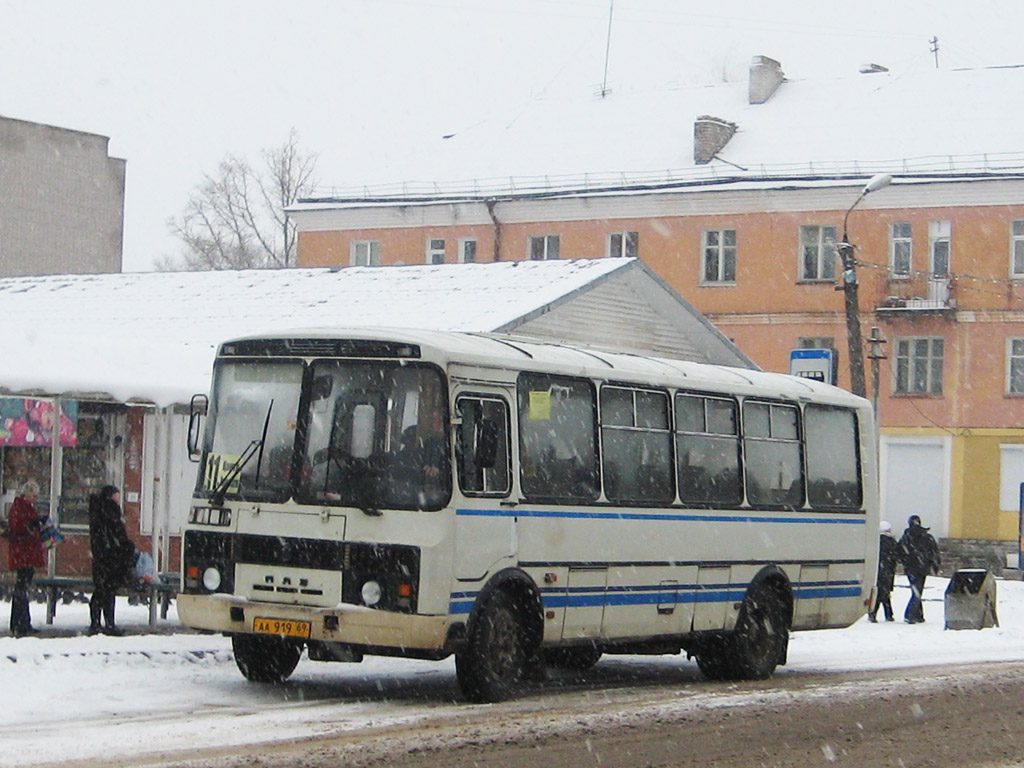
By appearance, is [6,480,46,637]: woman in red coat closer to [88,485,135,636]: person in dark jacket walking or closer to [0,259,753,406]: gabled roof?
[88,485,135,636]: person in dark jacket walking

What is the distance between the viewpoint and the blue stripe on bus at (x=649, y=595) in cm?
1408

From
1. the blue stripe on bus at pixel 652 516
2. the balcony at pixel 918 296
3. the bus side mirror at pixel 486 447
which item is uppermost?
the balcony at pixel 918 296

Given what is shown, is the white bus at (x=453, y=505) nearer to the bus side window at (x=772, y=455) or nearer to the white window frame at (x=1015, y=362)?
the bus side window at (x=772, y=455)

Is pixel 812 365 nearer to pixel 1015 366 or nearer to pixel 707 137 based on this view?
pixel 1015 366

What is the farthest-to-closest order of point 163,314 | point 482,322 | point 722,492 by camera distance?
point 163,314, point 482,322, point 722,492

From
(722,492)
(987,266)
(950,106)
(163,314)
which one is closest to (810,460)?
(722,492)

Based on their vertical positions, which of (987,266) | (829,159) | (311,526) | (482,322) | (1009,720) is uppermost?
(829,159)

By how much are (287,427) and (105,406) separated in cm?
951

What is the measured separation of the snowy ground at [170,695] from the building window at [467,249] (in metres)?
33.5

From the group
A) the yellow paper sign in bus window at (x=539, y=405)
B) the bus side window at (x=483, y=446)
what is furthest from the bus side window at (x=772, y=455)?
the bus side window at (x=483, y=446)

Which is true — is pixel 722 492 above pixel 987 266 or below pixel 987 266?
below

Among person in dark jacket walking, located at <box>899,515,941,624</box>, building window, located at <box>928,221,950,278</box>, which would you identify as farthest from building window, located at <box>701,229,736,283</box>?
person in dark jacket walking, located at <box>899,515,941,624</box>

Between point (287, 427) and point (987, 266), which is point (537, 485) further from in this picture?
point (987, 266)

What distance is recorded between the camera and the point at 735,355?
3241 centimetres
